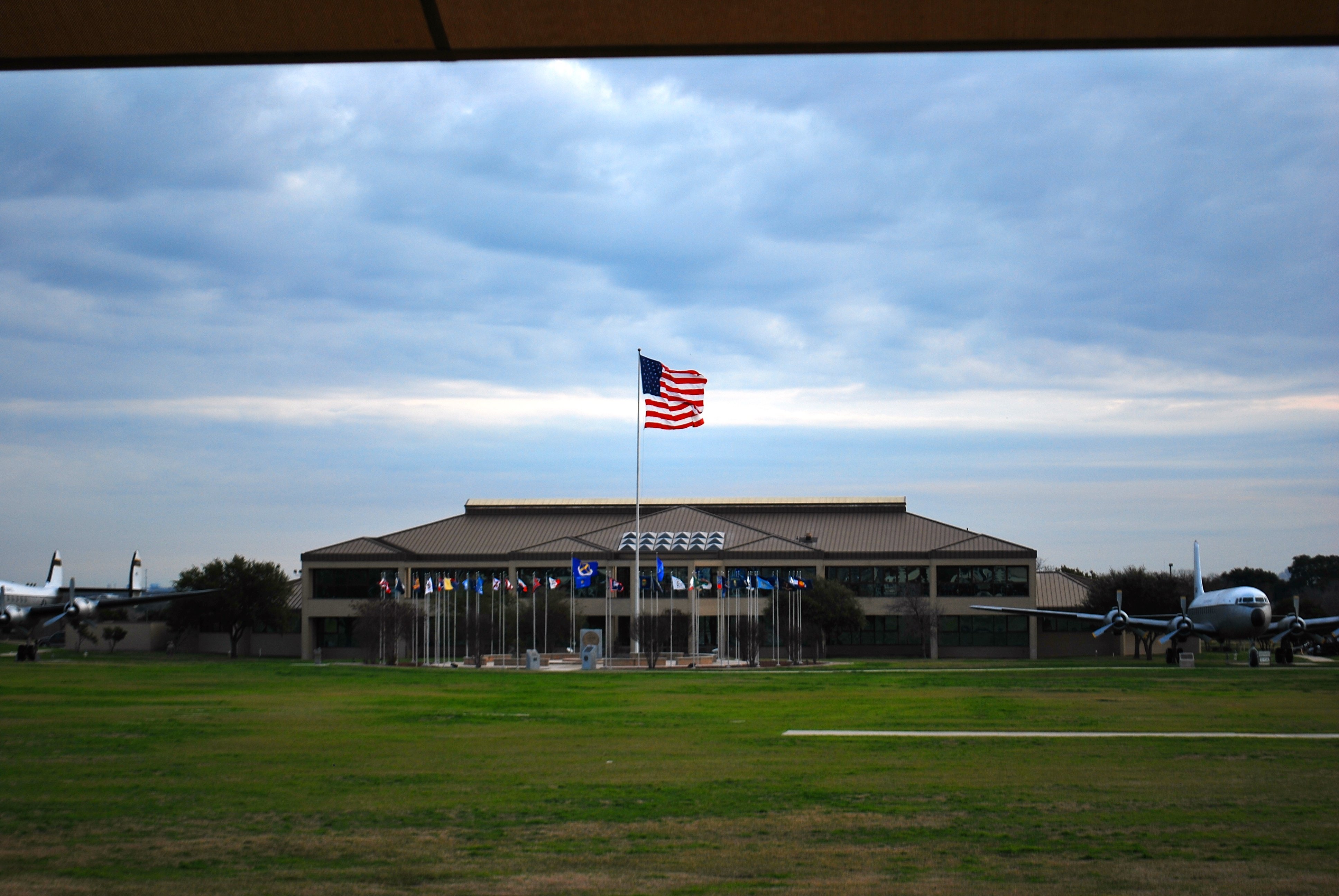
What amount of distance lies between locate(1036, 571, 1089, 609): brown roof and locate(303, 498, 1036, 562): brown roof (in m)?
12.2

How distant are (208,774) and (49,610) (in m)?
54.1

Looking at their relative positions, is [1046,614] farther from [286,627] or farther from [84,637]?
[84,637]

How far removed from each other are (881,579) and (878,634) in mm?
4422

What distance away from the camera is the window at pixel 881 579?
3516 inches

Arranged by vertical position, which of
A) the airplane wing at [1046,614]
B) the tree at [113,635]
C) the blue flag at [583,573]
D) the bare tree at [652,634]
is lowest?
the tree at [113,635]

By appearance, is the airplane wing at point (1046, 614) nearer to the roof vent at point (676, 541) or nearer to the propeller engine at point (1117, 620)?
the propeller engine at point (1117, 620)

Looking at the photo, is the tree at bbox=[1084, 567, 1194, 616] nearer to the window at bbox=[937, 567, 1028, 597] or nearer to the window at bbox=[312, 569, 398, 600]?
the window at bbox=[937, 567, 1028, 597]

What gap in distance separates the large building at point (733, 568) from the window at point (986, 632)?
8 cm

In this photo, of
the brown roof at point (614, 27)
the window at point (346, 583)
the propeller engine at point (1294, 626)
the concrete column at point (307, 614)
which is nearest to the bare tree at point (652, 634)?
the window at point (346, 583)

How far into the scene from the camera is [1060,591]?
333 ft

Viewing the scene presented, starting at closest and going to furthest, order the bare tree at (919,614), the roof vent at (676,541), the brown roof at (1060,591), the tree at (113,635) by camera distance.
Result: 1. the bare tree at (919,614)
2. the roof vent at (676,541)
3. the tree at (113,635)
4. the brown roof at (1060,591)

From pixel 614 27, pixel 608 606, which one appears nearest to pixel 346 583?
pixel 608 606

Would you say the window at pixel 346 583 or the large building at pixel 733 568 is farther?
the window at pixel 346 583

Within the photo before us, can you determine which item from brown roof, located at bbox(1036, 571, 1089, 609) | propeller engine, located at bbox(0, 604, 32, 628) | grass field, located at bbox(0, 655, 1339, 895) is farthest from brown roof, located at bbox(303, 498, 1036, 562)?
grass field, located at bbox(0, 655, 1339, 895)
